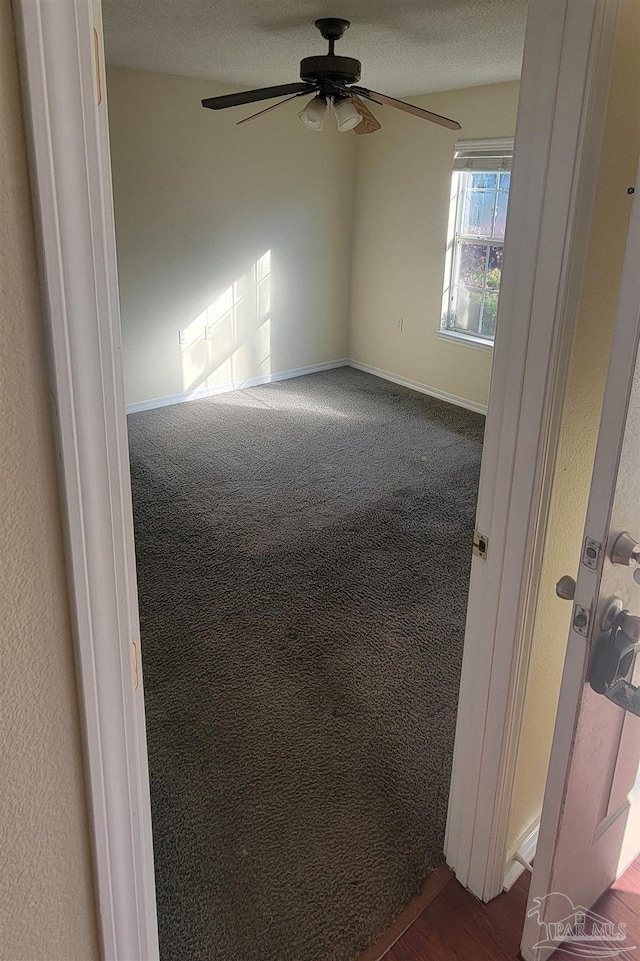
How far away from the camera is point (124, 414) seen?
2.74 ft

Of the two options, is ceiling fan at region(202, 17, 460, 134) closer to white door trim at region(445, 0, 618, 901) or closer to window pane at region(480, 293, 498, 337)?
window pane at region(480, 293, 498, 337)

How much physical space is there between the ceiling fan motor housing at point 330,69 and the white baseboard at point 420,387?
261 centimetres

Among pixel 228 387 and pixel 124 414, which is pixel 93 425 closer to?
pixel 124 414

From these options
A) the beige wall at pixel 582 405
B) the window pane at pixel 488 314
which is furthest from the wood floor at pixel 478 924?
the window pane at pixel 488 314

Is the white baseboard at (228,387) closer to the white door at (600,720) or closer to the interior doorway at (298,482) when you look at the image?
the interior doorway at (298,482)

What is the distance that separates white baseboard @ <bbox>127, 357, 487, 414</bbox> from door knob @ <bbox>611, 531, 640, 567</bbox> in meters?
4.03

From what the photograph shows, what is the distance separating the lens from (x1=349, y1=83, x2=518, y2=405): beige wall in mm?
5047

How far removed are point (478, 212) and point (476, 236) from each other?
17 centimetres

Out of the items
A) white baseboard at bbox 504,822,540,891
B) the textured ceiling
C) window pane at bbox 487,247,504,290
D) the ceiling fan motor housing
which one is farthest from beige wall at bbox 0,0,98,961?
window pane at bbox 487,247,504,290

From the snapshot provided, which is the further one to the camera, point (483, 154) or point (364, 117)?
point (483, 154)

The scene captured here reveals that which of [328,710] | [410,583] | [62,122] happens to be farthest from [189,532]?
[62,122]

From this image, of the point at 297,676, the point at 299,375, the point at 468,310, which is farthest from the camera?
the point at 299,375

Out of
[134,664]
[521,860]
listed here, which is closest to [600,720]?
[521,860]

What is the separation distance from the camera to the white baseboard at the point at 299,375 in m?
5.33
